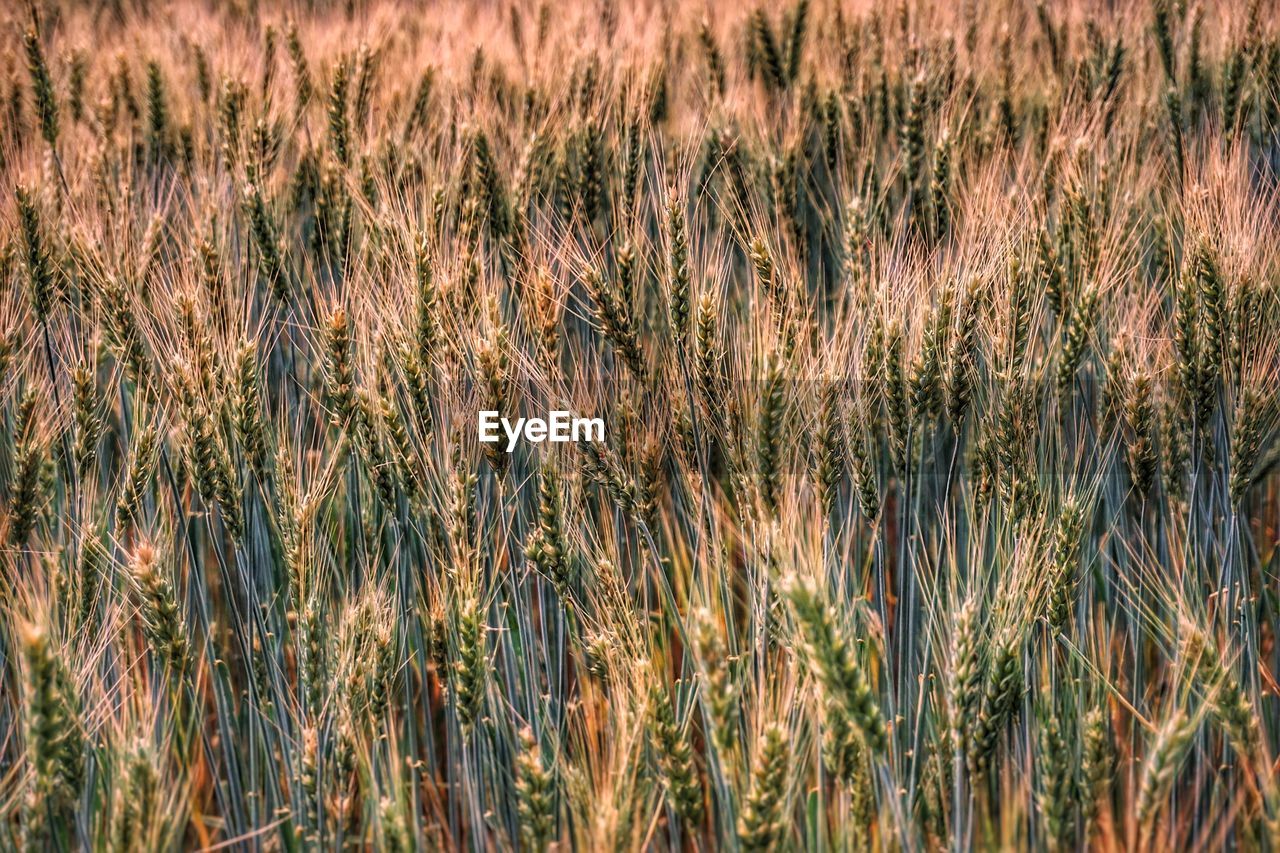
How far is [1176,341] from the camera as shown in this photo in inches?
67.0

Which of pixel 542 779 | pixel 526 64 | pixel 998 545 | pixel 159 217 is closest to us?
pixel 542 779

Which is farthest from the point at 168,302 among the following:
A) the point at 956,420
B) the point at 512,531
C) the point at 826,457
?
the point at 956,420

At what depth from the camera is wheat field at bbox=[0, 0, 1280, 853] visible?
153 centimetres

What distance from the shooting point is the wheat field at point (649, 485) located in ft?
5.02

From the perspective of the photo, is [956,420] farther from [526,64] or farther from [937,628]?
[526,64]

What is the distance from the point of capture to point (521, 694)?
1.86 meters

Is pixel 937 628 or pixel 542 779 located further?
pixel 937 628

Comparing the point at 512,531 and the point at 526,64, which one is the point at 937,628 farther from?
the point at 526,64

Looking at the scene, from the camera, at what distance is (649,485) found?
172cm

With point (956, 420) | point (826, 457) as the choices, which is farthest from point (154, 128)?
point (956, 420)

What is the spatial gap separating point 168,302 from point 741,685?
4.57ft

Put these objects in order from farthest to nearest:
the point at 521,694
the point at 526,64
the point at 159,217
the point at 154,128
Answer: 1. the point at 526,64
2. the point at 154,128
3. the point at 159,217
4. the point at 521,694

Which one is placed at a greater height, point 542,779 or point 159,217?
point 159,217

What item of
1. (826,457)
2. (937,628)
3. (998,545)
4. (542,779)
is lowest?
(542,779)
